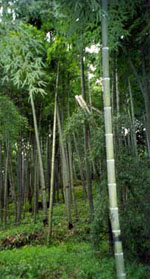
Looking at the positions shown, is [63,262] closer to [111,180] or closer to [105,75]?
[111,180]

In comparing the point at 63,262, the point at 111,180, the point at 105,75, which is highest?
the point at 105,75

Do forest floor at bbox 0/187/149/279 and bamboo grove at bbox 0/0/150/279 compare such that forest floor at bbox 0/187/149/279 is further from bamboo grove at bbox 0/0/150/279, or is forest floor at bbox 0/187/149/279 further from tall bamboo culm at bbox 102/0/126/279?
tall bamboo culm at bbox 102/0/126/279

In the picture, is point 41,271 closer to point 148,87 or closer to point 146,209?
point 146,209

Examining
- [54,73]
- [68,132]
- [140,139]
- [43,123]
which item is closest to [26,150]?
[43,123]

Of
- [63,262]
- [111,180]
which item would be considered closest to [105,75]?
[111,180]

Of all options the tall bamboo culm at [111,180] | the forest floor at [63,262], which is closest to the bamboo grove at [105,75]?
the tall bamboo culm at [111,180]

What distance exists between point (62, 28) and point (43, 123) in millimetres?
7303

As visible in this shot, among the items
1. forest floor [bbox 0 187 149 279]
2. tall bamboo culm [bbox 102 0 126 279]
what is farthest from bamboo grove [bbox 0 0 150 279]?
forest floor [bbox 0 187 149 279]

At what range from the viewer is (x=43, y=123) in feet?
35.9

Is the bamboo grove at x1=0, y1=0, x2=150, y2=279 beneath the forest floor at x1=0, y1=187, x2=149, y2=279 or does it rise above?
above

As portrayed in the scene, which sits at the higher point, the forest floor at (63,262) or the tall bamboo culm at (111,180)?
the tall bamboo culm at (111,180)

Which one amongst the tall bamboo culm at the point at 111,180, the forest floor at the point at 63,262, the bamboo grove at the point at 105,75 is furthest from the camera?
the forest floor at the point at 63,262

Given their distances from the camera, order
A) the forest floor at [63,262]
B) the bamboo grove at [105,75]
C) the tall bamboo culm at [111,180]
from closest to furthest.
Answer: the tall bamboo culm at [111,180]
the bamboo grove at [105,75]
the forest floor at [63,262]

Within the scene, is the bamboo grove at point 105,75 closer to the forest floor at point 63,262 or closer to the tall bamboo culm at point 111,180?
the tall bamboo culm at point 111,180
